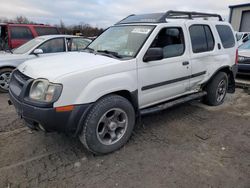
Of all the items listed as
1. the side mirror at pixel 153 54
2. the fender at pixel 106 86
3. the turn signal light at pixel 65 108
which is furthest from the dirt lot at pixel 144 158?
the side mirror at pixel 153 54

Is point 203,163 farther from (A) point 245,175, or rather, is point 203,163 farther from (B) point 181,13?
(B) point 181,13

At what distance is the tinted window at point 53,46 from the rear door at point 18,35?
2761 mm

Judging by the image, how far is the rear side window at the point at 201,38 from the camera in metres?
4.13

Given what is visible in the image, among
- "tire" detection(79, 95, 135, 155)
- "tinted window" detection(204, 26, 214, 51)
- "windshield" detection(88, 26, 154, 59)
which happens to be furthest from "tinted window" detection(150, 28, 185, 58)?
"tire" detection(79, 95, 135, 155)

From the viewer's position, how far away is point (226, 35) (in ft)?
16.1

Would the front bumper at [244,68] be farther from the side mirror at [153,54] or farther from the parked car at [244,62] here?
the side mirror at [153,54]

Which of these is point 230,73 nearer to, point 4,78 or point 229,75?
point 229,75

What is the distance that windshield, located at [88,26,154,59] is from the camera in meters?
3.36

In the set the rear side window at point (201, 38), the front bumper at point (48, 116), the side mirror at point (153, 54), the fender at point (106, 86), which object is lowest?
the front bumper at point (48, 116)

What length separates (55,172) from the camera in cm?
275

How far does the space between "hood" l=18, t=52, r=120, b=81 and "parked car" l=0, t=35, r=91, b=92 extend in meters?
2.91

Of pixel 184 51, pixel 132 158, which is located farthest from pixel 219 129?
pixel 132 158

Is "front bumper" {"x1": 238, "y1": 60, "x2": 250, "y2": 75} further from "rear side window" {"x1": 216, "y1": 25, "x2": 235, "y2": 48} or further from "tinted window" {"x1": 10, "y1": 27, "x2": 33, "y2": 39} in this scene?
"tinted window" {"x1": 10, "y1": 27, "x2": 33, "y2": 39}

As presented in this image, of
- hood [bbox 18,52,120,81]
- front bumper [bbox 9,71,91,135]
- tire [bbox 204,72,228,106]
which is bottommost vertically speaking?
tire [bbox 204,72,228,106]
